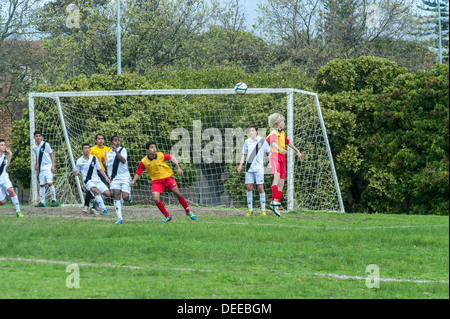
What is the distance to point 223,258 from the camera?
896 centimetres

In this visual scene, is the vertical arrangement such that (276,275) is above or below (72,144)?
below

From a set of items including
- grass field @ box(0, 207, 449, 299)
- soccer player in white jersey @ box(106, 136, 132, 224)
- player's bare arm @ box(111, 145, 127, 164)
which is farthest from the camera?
soccer player in white jersey @ box(106, 136, 132, 224)

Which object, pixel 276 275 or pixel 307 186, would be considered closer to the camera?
pixel 276 275

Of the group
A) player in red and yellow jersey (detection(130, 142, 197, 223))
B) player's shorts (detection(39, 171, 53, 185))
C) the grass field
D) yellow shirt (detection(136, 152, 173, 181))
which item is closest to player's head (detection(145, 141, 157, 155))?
player in red and yellow jersey (detection(130, 142, 197, 223))

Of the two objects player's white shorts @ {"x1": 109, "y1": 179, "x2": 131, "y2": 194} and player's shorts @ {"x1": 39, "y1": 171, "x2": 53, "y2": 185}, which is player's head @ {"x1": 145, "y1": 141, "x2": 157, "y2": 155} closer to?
player's white shorts @ {"x1": 109, "y1": 179, "x2": 131, "y2": 194}

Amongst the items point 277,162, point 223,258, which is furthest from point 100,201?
point 223,258

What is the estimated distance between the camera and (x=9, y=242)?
995 cm

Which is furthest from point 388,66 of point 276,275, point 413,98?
point 276,275

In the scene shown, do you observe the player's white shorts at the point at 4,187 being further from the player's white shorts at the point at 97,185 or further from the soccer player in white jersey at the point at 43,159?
the soccer player in white jersey at the point at 43,159

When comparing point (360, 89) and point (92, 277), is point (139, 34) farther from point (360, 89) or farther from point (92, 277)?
point (92, 277)

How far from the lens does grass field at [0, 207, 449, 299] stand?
6.70 metres

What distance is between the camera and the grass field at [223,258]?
6695 millimetres

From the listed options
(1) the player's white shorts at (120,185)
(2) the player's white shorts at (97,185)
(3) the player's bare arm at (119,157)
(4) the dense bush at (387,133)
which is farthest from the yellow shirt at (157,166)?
(4) the dense bush at (387,133)

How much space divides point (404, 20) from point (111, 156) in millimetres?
25275
